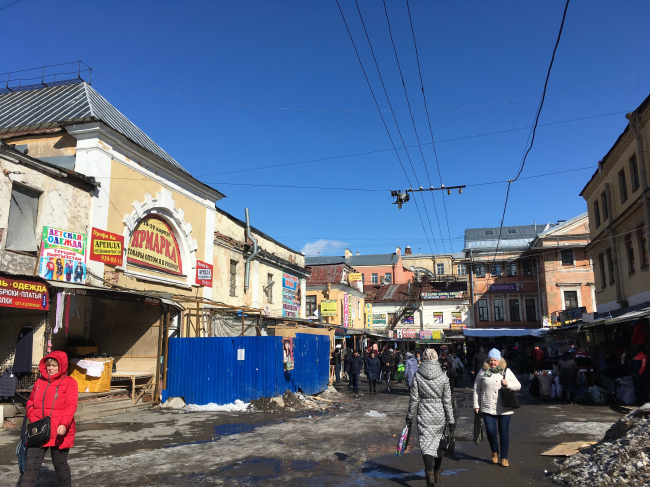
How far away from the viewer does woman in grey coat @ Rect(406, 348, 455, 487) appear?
605 centimetres

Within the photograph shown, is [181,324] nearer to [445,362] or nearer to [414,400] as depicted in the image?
[445,362]

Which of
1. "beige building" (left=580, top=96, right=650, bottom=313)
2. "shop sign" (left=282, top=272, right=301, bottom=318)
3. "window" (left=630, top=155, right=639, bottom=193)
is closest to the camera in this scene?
"beige building" (left=580, top=96, right=650, bottom=313)

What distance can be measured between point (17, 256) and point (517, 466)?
10.6m

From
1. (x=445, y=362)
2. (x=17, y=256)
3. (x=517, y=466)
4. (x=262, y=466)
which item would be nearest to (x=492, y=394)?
(x=517, y=466)

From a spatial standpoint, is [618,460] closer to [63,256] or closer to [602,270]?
[63,256]

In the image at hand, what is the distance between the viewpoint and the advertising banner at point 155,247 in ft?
49.1

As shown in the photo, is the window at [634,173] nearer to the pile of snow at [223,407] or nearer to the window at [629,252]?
the window at [629,252]

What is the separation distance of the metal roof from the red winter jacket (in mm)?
9640

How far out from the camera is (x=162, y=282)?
15.9 m

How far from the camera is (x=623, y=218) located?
20.4m

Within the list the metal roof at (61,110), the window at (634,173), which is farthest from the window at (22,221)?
the window at (634,173)

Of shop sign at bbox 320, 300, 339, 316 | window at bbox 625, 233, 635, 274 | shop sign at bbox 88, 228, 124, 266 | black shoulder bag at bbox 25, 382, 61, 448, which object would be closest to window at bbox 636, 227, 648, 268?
window at bbox 625, 233, 635, 274

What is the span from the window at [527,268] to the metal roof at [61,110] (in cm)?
3853

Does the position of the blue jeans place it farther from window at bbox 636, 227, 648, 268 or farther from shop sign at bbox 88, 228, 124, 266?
window at bbox 636, 227, 648, 268
